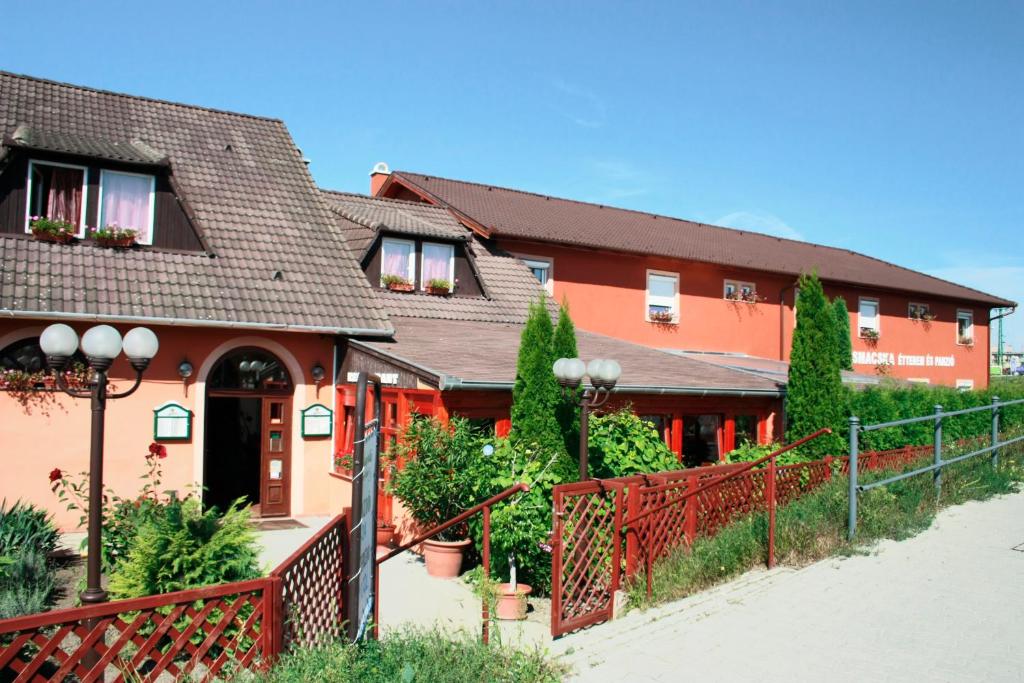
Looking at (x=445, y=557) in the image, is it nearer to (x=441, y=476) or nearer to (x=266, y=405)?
(x=441, y=476)

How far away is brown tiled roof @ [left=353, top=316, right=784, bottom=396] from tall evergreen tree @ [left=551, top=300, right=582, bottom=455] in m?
0.80

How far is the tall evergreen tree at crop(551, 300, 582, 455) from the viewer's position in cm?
1030

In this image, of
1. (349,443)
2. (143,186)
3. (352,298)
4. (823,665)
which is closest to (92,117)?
(143,186)

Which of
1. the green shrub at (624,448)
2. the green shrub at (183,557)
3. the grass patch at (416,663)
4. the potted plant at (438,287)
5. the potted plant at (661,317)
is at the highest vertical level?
the potted plant at (438,287)

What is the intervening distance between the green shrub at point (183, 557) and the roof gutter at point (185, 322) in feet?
17.7

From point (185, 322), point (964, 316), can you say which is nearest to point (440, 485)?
point (185, 322)

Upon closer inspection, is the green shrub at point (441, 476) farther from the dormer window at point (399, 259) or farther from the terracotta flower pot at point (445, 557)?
the dormer window at point (399, 259)

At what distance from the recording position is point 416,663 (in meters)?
5.52

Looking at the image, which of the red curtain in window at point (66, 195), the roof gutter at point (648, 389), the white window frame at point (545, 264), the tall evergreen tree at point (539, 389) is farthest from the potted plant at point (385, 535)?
the white window frame at point (545, 264)

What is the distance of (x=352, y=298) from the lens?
13984mm

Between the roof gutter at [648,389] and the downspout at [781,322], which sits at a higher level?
the downspout at [781,322]

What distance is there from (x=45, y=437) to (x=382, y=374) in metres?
4.74

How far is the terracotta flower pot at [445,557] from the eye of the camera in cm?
965

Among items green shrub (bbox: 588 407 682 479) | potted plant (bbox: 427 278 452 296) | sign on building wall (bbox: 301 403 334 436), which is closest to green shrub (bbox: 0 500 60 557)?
sign on building wall (bbox: 301 403 334 436)
